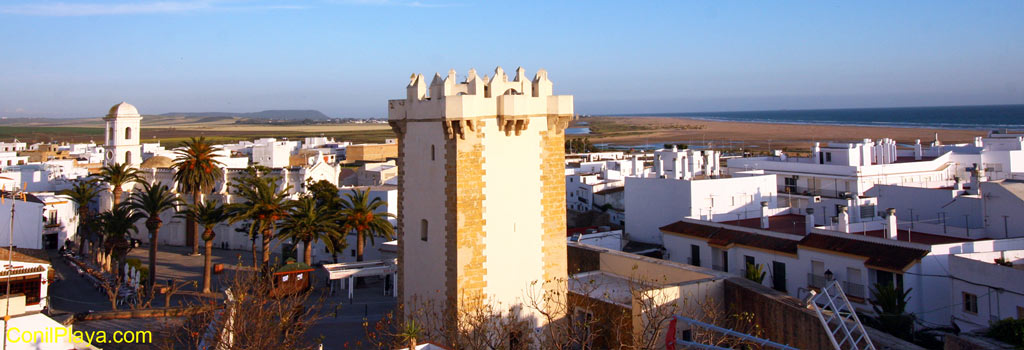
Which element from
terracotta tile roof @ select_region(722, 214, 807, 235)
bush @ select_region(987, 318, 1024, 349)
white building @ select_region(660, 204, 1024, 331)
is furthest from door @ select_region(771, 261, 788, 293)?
bush @ select_region(987, 318, 1024, 349)

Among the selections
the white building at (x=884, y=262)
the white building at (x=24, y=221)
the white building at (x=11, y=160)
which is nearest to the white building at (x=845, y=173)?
the white building at (x=884, y=262)

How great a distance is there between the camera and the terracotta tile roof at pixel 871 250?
67.9 feet

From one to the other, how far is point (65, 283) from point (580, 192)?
2785 centimetres

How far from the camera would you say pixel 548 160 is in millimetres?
17047

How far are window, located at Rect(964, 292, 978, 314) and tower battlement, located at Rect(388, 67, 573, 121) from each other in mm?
11176

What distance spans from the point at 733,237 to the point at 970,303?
7.45 m

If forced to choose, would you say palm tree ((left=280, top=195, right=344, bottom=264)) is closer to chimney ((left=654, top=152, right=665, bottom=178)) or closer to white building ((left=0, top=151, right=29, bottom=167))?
chimney ((left=654, top=152, right=665, bottom=178))

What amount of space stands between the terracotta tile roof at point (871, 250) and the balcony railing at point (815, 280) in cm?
83

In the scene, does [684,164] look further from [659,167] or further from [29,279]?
[29,279]

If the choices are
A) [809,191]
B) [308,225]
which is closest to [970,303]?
[809,191]

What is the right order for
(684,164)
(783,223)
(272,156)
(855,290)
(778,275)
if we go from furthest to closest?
(272,156) < (684,164) < (783,223) < (778,275) < (855,290)

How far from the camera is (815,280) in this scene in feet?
75.2

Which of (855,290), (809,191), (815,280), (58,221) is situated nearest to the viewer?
(855,290)

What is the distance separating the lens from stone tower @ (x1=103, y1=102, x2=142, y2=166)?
5338cm
